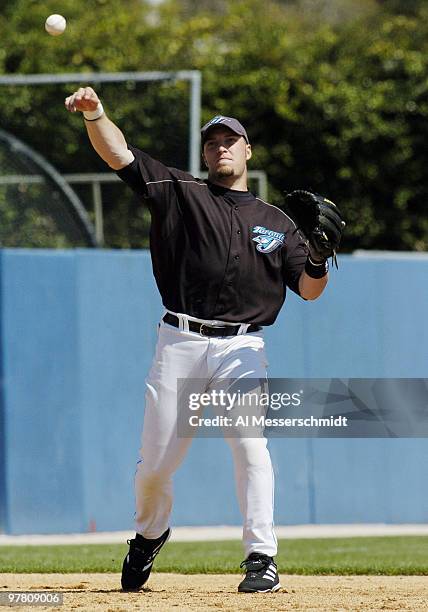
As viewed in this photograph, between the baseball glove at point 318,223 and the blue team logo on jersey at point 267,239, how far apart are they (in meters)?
0.12

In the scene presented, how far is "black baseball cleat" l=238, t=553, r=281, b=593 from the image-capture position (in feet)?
17.2

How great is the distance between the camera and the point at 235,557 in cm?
782

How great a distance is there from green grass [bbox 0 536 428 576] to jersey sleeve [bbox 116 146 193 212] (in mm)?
2476

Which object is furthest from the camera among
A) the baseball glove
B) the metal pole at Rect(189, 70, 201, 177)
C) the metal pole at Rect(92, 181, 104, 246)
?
the metal pole at Rect(92, 181, 104, 246)

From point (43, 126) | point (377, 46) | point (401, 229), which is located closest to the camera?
point (43, 126)

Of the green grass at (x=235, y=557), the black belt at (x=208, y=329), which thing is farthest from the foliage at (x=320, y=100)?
the black belt at (x=208, y=329)

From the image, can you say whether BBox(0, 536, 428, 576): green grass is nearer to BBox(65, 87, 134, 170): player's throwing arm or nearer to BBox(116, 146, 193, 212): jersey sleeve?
BBox(116, 146, 193, 212): jersey sleeve

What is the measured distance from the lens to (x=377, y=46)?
54.7 feet

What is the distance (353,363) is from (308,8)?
82.2 ft

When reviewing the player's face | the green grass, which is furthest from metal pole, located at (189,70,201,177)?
the player's face

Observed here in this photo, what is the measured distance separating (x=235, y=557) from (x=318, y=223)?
3198mm

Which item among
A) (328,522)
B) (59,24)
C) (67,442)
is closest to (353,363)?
(328,522)

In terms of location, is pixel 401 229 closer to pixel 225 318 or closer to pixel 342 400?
pixel 342 400

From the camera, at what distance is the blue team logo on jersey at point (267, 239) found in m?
5.46
